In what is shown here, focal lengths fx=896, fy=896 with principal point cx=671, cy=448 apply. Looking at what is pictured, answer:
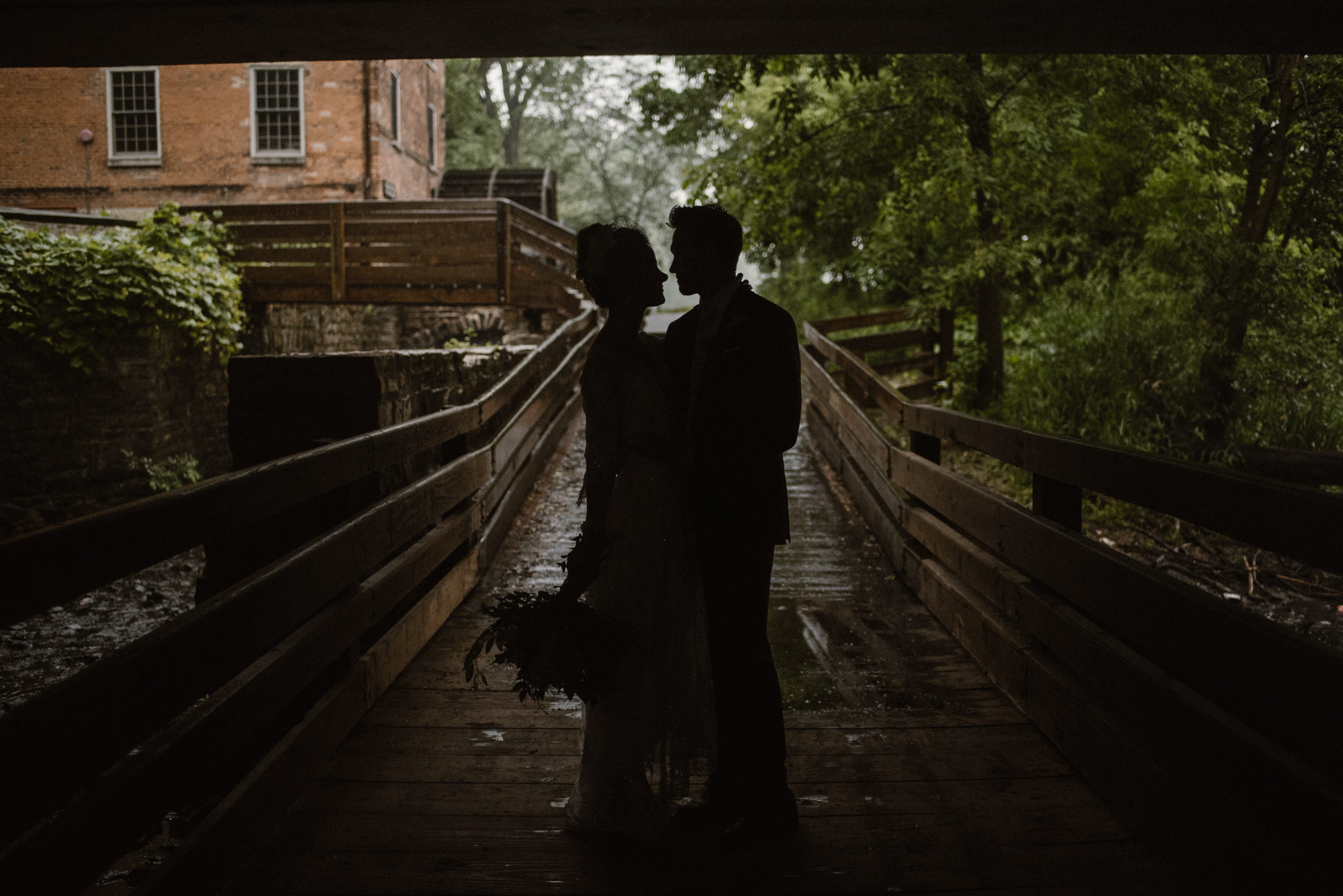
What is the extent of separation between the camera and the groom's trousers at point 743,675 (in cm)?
271

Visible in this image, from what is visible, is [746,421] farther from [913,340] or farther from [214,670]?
[913,340]

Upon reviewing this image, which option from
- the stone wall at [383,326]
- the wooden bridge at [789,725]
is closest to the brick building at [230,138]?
the stone wall at [383,326]

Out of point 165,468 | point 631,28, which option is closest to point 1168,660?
point 631,28

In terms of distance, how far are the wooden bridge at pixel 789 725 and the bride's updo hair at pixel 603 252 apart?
1.06 metres

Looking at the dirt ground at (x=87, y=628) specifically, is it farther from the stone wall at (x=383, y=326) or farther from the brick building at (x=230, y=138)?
the brick building at (x=230, y=138)

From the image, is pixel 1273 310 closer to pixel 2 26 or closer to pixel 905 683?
pixel 905 683

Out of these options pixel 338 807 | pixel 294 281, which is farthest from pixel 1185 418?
pixel 294 281

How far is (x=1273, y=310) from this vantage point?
27.4ft

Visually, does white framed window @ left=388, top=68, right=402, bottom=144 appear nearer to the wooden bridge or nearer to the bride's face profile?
the wooden bridge

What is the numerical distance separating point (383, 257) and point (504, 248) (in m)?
2.08

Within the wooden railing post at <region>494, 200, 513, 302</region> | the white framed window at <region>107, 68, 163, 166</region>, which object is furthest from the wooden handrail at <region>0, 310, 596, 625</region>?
the white framed window at <region>107, 68, 163, 166</region>

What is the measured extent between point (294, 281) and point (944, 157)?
10628mm

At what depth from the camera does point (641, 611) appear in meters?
2.73

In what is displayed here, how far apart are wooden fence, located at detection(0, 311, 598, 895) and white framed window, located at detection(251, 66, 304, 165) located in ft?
57.0
